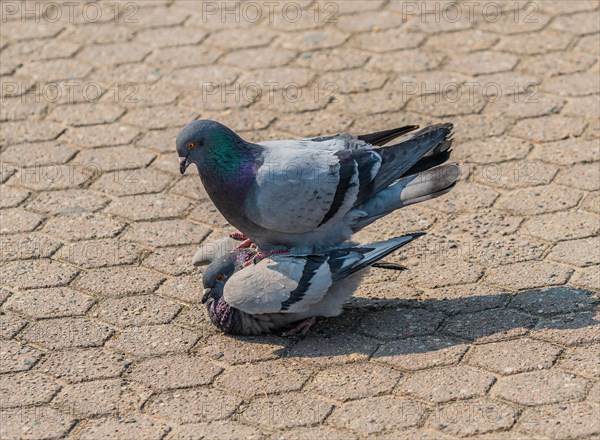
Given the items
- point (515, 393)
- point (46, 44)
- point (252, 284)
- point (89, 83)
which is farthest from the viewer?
point (46, 44)

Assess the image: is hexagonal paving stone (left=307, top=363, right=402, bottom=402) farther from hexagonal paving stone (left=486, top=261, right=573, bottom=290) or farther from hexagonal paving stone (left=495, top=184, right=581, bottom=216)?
hexagonal paving stone (left=495, top=184, right=581, bottom=216)

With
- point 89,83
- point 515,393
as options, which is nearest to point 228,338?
point 515,393

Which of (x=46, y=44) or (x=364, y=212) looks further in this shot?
(x=46, y=44)

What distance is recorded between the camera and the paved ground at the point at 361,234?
5.24 meters

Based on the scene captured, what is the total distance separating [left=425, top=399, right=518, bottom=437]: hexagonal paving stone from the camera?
16.3 feet

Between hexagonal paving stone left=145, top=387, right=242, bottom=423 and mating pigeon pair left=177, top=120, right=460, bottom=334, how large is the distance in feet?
1.71

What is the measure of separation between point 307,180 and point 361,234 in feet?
3.72

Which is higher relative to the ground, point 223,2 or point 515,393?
A: point 223,2

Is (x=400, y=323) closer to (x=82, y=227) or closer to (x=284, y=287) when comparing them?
(x=284, y=287)

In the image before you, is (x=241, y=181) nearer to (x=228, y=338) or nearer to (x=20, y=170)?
(x=228, y=338)

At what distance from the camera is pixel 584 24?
886cm

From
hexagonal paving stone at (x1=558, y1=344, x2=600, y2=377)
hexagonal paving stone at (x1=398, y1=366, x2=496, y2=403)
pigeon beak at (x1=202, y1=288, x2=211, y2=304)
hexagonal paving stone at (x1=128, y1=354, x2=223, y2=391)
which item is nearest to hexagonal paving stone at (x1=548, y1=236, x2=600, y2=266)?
hexagonal paving stone at (x1=558, y1=344, x2=600, y2=377)

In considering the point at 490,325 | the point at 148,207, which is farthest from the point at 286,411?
the point at 148,207

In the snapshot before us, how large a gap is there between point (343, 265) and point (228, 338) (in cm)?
75
